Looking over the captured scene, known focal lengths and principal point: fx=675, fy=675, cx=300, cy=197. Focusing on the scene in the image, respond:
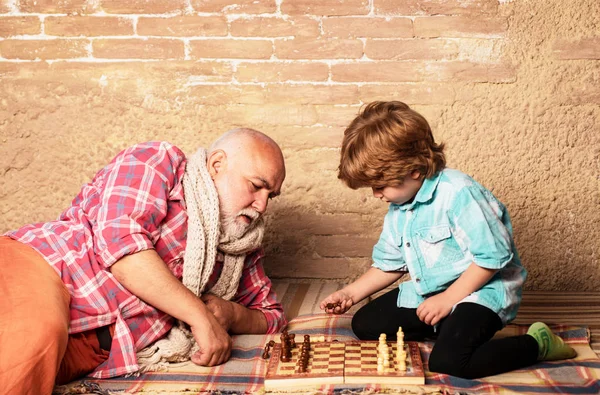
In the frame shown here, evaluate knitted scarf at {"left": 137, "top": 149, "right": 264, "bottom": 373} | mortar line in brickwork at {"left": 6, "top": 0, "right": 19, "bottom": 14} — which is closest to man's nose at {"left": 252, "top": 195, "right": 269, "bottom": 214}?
knitted scarf at {"left": 137, "top": 149, "right": 264, "bottom": 373}

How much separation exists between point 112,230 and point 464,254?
3.83ft

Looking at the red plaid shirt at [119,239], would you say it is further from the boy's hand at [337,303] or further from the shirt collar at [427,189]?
the shirt collar at [427,189]

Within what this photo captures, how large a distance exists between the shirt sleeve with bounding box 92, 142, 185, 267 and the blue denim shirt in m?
0.86

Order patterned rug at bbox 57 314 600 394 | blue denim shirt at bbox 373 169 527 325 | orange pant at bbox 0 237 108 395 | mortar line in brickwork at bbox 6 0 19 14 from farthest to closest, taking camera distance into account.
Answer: mortar line in brickwork at bbox 6 0 19 14, blue denim shirt at bbox 373 169 527 325, patterned rug at bbox 57 314 600 394, orange pant at bbox 0 237 108 395

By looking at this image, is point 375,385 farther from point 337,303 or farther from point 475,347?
point 337,303

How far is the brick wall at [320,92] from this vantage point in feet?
10.8

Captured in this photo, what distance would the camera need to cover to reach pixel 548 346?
2236 millimetres

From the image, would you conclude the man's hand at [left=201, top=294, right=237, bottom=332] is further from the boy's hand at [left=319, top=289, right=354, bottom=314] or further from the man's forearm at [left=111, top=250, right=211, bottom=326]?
the boy's hand at [left=319, top=289, right=354, bottom=314]

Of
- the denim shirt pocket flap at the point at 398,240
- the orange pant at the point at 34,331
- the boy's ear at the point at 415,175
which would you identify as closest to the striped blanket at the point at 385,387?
the orange pant at the point at 34,331

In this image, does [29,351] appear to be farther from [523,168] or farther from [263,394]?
[523,168]

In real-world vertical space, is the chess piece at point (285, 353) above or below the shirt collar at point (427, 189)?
below

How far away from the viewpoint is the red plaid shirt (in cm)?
215

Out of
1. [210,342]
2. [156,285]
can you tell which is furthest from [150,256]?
[210,342]

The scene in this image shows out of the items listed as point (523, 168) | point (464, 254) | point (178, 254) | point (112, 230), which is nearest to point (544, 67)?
point (523, 168)
